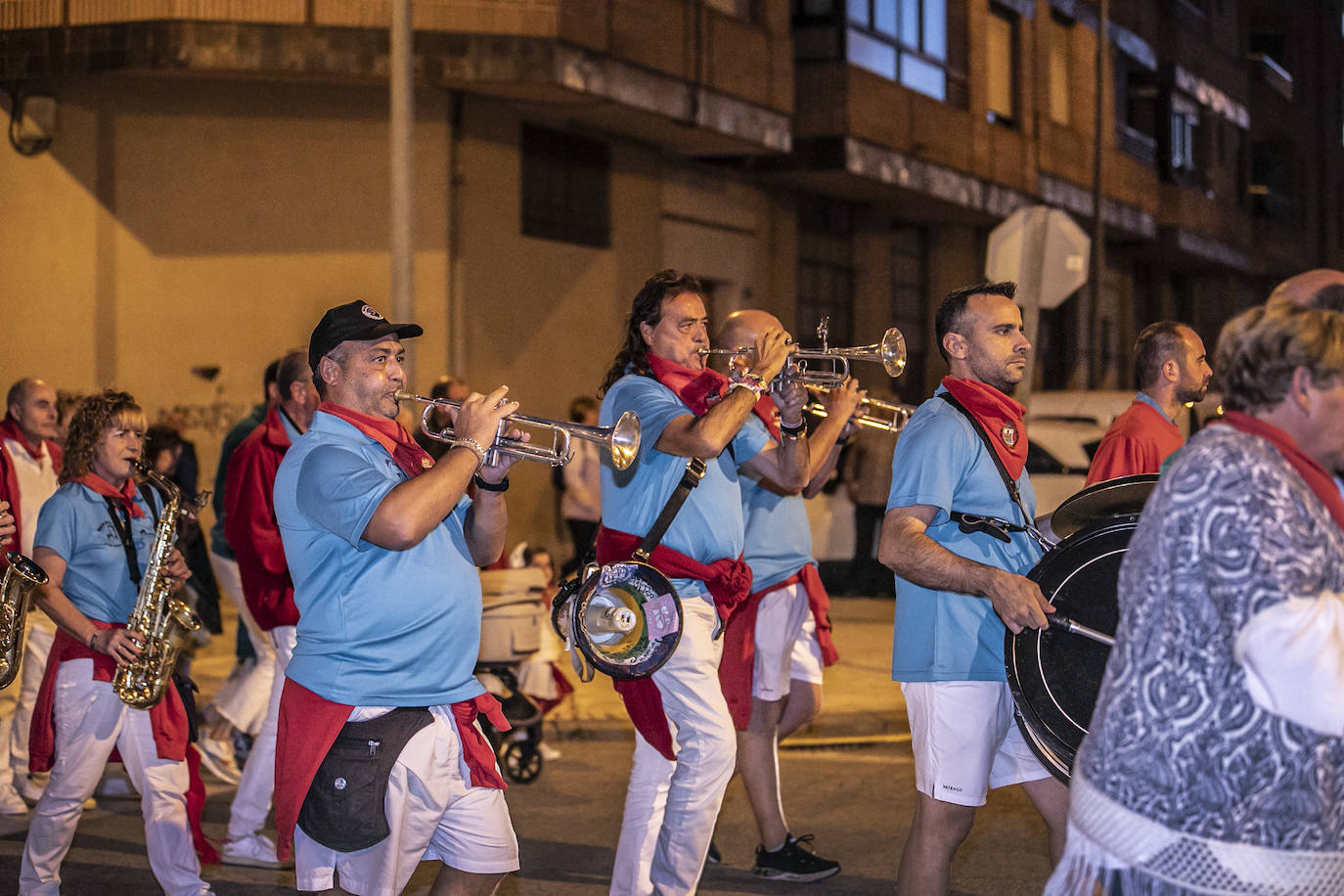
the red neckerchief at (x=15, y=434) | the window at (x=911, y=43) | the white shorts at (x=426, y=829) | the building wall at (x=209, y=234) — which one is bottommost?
the white shorts at (x=426, y=829)

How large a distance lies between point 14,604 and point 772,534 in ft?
9.70

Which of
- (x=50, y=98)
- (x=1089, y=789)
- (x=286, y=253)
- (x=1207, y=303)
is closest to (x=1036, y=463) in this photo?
(x=286, y=253)

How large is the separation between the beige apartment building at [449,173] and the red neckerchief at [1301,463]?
1209cm

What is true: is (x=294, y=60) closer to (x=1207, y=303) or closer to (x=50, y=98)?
(x=50, y=98)

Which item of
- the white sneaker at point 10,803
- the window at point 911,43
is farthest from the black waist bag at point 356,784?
the window at point 911,43

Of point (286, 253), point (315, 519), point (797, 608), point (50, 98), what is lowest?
point (797, 608)

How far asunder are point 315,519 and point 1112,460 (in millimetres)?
2913

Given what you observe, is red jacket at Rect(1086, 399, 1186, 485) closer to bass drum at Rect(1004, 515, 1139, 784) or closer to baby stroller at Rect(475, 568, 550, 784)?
bass drum at Rect(1004, 515, 1139, 784)

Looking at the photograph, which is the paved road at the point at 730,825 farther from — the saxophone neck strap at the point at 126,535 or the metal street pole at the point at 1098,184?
the metal street pole at the point at 1098,184

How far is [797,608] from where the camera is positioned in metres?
6.73

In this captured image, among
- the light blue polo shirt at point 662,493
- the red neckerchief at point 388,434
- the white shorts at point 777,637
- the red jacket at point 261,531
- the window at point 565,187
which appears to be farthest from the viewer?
the window at point 565,187

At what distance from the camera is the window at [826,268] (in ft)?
69.6

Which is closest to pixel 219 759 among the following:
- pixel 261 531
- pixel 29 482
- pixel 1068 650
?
pixel 29 482

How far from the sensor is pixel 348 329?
14.3ft
